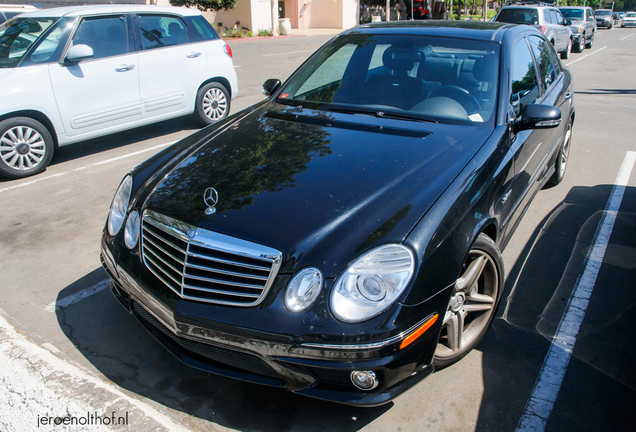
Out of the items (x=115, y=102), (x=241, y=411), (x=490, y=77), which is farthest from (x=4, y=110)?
(x=490, y=77)

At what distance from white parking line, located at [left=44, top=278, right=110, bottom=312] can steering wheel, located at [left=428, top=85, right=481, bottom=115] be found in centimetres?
266

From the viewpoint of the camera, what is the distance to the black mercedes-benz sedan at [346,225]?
2105 mm

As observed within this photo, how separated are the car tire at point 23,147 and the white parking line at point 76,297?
111 inches

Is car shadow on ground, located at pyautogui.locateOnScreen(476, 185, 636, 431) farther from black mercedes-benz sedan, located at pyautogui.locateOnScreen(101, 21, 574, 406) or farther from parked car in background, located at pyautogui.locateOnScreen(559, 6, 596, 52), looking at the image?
parked car in background, located at pyautogui.locateOnScreen(559, 6, 596, 52)

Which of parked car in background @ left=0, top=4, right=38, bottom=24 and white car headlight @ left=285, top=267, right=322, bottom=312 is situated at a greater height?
parked car in background @ left=0, top=4, right=38, bottom=24

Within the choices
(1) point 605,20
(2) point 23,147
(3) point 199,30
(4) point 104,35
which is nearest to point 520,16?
(3) point 199,30

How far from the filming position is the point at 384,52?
378 centimetres

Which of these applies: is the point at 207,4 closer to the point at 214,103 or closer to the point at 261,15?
the point at 261,15

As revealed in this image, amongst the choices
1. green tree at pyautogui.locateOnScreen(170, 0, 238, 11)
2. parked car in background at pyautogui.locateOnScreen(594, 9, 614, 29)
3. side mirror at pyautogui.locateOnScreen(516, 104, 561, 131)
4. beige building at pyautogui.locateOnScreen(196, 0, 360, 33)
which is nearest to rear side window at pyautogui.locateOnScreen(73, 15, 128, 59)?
side mirror at pyautogui.locateOnScreen(516, 104, 561, 131)

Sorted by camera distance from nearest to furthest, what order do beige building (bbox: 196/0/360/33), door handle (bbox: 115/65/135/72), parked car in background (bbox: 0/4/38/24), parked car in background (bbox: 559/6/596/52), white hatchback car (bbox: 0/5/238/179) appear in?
white hatchback car (bbox: 0/5/238/179) → door handle (bbox: 115/65/135/72) → parked car in background (bbox: 0/4/38/24) → parked car in background (bbox: 559/6/596/52) → beige building (bbox: 196/0/360/33)

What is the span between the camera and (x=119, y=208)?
2.91m

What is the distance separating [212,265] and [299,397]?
868mm

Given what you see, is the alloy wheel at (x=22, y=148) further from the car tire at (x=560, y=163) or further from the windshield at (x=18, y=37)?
the car tire at (x=560, y=163)

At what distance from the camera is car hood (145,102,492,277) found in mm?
2213
